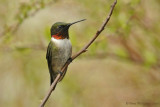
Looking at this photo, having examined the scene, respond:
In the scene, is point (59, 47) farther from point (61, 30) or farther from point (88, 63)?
point (88, 63)

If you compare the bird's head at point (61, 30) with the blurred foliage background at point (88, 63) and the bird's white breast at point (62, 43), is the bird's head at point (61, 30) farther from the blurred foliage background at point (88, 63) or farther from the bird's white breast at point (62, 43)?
the blurred foliage background at point (88, 63)

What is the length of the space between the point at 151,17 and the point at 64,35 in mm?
2308

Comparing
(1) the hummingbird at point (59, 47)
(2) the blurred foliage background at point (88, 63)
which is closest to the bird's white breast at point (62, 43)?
(1) the hummingbird at point (59, 47)

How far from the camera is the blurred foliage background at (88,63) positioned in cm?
502

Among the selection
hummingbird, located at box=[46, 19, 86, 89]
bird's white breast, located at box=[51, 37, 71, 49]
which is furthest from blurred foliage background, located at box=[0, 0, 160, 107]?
bird's white breast, located at box=[51, 37, 71, 49]

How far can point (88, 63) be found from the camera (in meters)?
6.40

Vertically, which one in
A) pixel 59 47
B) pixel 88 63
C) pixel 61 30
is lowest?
pixel 88 63

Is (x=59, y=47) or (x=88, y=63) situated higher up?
(x=59, y=47)

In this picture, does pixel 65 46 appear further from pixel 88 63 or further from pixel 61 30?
pixel 88 63

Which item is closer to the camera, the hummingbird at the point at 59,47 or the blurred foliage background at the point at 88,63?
the hummingbird at the point at 59,47

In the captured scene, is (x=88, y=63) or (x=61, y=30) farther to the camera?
(x=88, y=63)

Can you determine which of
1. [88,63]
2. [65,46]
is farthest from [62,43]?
[88,63]

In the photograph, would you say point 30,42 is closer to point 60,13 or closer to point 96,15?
point 96,15

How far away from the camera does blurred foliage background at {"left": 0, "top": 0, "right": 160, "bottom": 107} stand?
5023mm
